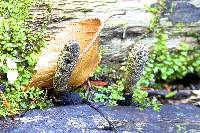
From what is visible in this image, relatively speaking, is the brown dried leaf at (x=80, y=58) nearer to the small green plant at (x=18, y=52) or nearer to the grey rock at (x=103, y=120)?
the small green plant at (x=18, y=52)

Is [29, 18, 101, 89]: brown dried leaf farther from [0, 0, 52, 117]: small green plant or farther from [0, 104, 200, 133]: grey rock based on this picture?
[0, 104, 200, 133]: grey rock

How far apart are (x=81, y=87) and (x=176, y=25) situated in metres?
1.14

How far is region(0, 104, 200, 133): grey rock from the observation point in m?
2.45

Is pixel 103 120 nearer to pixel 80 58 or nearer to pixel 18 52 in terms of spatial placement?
pixel 80 58

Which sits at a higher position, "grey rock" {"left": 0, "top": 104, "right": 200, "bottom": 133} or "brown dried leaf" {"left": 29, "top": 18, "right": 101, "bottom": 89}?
"brown dried leaf" {"left": 29, "top": 18, "right": 101, "bottom": 89}

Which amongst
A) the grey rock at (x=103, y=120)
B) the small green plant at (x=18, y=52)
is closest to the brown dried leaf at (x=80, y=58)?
the small green plant at (x=18, y=52)

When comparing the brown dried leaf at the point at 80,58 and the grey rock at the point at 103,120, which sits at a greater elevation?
the brown dried leaf at the point at 80,58

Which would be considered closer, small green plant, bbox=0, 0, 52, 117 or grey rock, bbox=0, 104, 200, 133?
grey rock, bbox=0, 104, 200, 133

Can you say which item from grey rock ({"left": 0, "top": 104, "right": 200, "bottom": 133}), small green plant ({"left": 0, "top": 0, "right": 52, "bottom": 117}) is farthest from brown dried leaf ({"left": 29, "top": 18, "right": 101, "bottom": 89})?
grey rock ({"left": 0, "top": 104, "right": 200, "bottom": 133})

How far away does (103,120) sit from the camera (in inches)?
104

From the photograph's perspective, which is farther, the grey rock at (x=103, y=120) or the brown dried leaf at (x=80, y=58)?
the brown dried leaf at (x=80, y=58)

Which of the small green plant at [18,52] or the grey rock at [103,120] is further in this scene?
the small green plant at [18,52]

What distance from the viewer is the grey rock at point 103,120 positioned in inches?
96.5

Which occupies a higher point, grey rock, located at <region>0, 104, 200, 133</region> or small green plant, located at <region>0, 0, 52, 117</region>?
small green plant, located at <region>0, 0, 52, 117</region>
